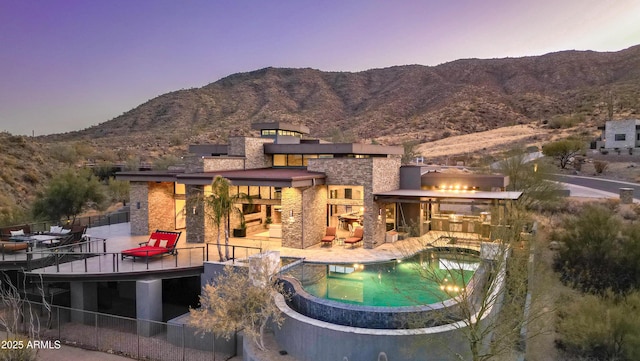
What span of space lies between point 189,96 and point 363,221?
90.3 metres

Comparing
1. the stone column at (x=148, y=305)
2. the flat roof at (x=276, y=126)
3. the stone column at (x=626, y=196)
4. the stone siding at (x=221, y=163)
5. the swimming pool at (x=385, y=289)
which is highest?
the flat roof at (x=276, y=126)

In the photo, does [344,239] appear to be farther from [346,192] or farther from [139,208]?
[139,208]

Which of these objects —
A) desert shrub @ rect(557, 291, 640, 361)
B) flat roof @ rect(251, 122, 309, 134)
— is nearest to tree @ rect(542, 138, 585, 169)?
flat roof @ rect(251, 122, 309, 134)

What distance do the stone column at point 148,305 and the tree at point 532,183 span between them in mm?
23415

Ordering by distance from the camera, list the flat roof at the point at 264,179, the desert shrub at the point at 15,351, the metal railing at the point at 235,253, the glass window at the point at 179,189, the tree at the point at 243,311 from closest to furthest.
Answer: the desert shrub at the point at 15,351 → the tree at the point at 243,311 → the metal railing at the point at 235,253 → the flat roof at the point at 264,179 → the glass window at the point at 179,189

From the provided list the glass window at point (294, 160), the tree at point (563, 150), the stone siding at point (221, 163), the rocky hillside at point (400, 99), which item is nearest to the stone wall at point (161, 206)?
the stone siding at point (221, 163)

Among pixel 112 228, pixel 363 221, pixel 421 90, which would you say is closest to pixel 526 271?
pixel 363 221

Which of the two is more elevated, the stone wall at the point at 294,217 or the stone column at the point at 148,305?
the stone wall at the point at 294,217

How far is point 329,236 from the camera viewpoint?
20734mm

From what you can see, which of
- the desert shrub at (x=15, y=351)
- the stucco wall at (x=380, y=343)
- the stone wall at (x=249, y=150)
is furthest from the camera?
the stone wall at (x=249, y=150)

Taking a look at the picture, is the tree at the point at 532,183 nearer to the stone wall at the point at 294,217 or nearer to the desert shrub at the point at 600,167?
the stone wall at the point at 294,217

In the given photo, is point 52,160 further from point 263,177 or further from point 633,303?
point 633,303

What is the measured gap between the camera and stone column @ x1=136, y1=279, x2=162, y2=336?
51.3 feet

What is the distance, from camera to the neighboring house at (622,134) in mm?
56844
